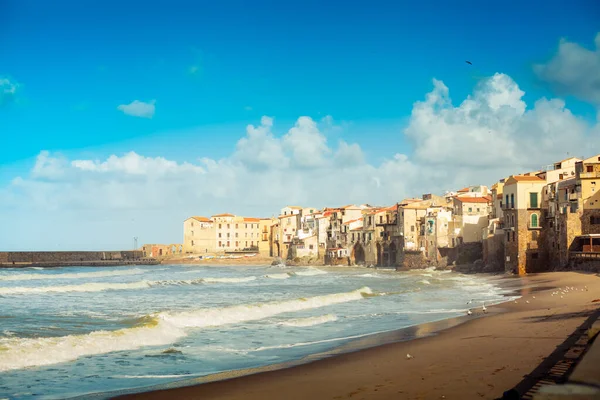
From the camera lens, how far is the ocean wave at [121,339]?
46.1 feet

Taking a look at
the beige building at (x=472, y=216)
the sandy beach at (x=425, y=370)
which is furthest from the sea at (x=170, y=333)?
the beige building at (x=472, y=216)

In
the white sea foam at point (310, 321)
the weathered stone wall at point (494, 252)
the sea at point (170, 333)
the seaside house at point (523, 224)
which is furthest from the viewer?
the weathered stone wall at point (494, 252)

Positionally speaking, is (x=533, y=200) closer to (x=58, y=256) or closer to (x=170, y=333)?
(x=170, y=333)

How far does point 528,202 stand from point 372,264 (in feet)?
123

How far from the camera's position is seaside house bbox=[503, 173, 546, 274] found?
152 feet

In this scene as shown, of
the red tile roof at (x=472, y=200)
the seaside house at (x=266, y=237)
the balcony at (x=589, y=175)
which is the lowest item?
the seaside house at (x=266, y=237)

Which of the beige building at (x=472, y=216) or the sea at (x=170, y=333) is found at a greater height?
the beige building at (x=472, y=216)

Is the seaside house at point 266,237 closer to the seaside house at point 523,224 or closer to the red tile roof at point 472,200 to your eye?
the red tile roof at point 472,200

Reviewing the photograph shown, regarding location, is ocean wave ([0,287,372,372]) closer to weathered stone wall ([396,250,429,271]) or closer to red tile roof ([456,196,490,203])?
weathered stone wall ([396,250,429,271])

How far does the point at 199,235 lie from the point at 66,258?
3171 cm

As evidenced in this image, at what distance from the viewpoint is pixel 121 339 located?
16562 millimetres

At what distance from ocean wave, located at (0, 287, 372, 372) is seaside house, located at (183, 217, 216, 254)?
102 metres

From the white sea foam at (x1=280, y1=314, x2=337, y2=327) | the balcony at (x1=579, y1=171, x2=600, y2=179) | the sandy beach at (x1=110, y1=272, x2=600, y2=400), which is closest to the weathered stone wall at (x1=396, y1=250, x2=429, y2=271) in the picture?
the balcony at (x1=579, y1=171, x2=600, y2=179)

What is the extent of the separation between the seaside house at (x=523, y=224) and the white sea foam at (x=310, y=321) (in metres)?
28.8
